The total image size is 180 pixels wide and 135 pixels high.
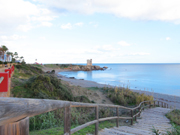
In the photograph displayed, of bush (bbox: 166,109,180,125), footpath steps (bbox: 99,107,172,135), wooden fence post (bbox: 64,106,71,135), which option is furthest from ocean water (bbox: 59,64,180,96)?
wooden fence post (bbox: 64,106,71,135)

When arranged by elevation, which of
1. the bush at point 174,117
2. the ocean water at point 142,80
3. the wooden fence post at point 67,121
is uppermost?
the wooden fence post at point 67,121

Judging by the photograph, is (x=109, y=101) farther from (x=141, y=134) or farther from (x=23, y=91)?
(x=141, y=134)

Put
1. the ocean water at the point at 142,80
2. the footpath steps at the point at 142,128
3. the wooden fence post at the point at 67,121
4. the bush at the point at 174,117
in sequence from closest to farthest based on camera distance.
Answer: the wooden fence post at the point at 67,121
the footpath steps at the point at 142,128
the bush at the point at 174,117
the ocean water at the point at 142,80

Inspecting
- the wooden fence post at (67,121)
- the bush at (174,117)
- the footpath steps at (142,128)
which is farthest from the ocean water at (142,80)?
the wooden fence post at (67,121)

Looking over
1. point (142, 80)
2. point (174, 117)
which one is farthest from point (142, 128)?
point (142, 80)

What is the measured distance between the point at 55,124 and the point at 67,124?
314cm

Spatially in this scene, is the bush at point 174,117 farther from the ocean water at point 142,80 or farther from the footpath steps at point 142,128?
the ocean water at point 142,80

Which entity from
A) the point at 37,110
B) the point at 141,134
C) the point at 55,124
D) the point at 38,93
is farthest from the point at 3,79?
the point at 141,134

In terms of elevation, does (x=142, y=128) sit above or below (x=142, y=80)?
above

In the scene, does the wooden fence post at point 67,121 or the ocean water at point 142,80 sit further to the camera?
the ocean water at point 142,80

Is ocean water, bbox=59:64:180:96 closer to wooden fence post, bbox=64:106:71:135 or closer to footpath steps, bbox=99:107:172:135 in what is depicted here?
footpath steps, bbox=99:107:172:135

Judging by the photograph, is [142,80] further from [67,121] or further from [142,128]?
[67,121]

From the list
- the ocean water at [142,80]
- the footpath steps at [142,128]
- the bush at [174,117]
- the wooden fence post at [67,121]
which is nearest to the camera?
the wooden fence post at [67,121]

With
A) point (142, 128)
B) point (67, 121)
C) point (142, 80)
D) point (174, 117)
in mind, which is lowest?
point (142, 80)
